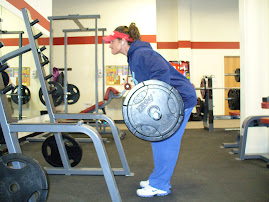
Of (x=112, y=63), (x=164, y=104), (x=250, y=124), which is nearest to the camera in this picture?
(x=164, y=104)

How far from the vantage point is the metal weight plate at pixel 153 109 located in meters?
1.46

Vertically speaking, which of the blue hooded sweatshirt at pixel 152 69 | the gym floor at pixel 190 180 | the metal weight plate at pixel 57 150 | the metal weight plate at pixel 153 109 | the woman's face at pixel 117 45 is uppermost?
the woman's face at pixel 117 45

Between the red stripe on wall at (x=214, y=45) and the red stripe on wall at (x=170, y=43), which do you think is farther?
the red stripe on wall at (x=214, y=45)

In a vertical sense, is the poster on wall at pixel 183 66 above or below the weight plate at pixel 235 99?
above

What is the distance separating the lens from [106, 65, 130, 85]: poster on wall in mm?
6938

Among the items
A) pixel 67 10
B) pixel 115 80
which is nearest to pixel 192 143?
pixel 115 80

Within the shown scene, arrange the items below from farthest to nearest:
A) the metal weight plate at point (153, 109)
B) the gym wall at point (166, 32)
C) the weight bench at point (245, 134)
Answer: the gym wall at point (166, 32) < the weight bench at point (245, 134) < the metal weight plate at point (153, 109)

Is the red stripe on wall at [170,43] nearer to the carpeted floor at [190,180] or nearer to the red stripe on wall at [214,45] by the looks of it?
the red stripe on wall at [214,45]

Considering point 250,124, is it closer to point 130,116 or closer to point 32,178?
point 130,116

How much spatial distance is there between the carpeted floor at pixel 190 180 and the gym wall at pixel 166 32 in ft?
12.8

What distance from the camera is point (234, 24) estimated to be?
782cm

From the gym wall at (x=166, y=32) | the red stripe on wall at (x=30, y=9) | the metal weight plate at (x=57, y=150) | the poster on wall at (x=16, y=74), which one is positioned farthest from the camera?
the gym wall at (x=166, y=32)

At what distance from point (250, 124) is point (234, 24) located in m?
5.95

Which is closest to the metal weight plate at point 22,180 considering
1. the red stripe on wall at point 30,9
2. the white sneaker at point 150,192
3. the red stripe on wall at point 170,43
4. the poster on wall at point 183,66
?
the white sneaker at point 150,192
